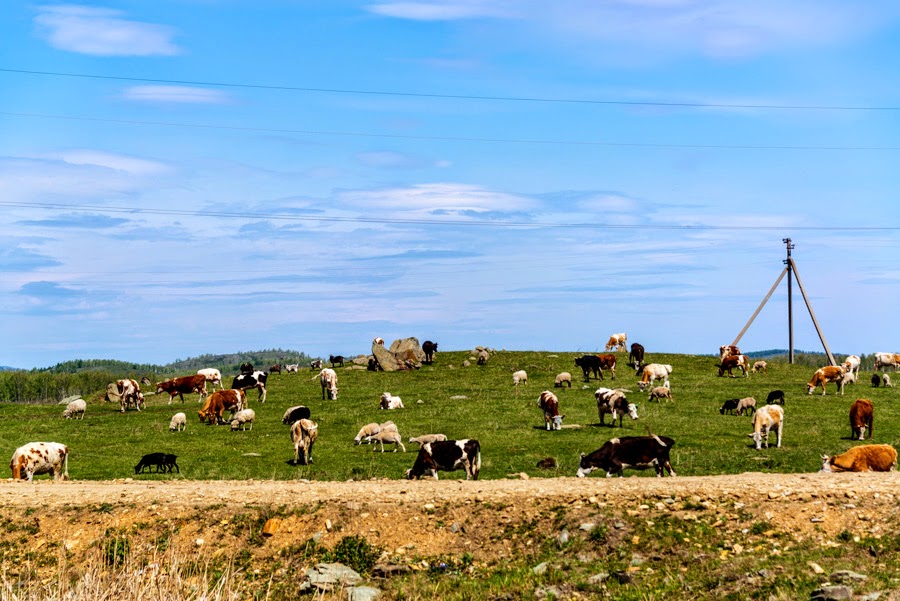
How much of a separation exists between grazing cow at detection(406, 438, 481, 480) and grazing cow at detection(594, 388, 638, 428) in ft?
44.4

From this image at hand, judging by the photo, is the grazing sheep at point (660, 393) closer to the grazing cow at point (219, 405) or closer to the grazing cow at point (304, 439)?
the grazing cow at point (219, 405)

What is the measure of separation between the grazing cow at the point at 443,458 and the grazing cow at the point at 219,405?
21.6 m

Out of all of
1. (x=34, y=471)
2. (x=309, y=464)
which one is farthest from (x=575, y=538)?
(x=34, y=471)

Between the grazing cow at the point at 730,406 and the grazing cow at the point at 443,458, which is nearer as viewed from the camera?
the grazing cow at the point at 443,458

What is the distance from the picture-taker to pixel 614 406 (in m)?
40.7

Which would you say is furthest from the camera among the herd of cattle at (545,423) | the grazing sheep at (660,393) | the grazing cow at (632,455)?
the grazing sheep at (660,393)

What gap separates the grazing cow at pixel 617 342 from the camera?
83.6m

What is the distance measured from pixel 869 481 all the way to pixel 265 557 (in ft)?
45.3

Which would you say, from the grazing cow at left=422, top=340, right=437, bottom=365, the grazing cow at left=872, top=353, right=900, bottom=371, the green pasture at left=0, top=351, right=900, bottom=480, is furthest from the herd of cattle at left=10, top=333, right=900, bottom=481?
the grazing cow at left=422, top=340, right=437, bottom=365

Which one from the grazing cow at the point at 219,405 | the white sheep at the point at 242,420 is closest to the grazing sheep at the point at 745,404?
the white sheep at the point at 242,420

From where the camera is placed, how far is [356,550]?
19.8 metres

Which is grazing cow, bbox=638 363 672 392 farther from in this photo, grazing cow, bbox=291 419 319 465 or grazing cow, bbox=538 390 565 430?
grazing cow, bbox=291 419 319 465

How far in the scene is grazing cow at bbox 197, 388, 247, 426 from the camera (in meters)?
47.5

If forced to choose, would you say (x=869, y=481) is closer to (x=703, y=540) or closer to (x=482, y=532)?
(x=703, y=540)
